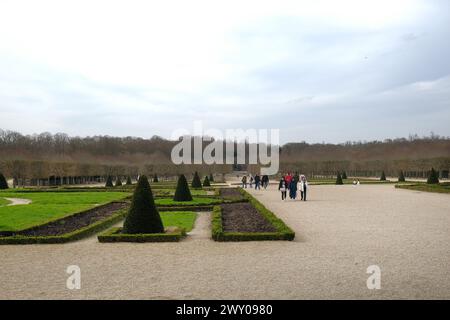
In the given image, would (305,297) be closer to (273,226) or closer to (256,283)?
(256,283)

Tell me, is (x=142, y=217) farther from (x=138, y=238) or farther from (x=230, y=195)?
(x=230, y=195)

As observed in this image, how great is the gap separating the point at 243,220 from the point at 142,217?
377cm

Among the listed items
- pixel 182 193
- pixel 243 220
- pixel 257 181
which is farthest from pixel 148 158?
pixel 243 220

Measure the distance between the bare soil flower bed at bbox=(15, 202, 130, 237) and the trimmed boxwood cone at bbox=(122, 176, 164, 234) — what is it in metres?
1.96

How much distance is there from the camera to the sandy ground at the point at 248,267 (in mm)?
6215

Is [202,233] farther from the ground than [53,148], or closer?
closer

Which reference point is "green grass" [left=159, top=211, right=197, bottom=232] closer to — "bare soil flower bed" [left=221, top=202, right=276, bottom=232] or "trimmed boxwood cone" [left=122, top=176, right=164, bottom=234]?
"bare soil flower bed" [left=221, top=202, right=276, bottom=232]

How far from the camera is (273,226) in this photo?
1220 cm

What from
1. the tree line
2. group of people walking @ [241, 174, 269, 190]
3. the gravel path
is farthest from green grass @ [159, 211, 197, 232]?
the tree line

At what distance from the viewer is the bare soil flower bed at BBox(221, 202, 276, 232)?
1204cm

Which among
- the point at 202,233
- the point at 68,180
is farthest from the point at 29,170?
the point at 202,233

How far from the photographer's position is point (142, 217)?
1136 centimetres

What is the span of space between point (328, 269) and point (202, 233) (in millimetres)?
5007
